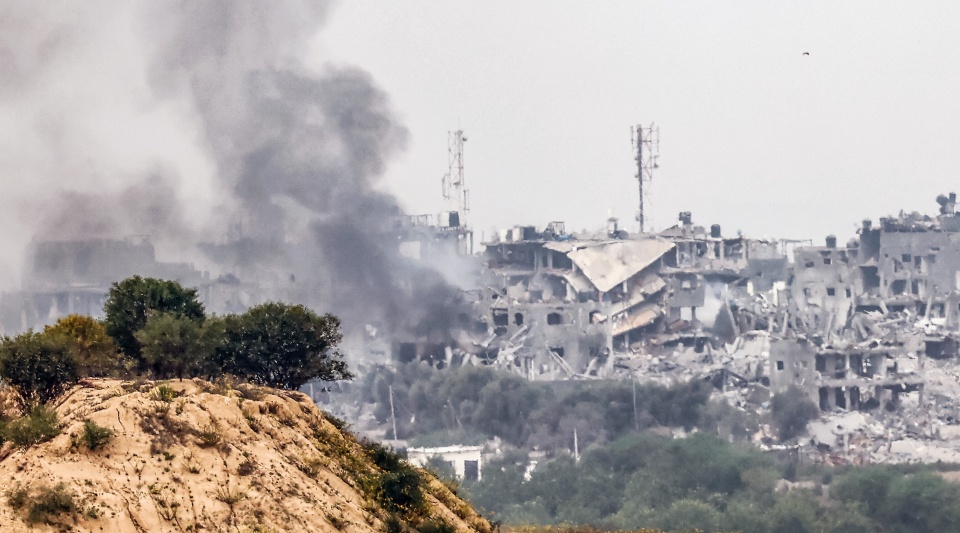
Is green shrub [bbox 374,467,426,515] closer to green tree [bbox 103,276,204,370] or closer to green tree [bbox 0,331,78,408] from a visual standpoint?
green tree [bbox 0,331,78,408]

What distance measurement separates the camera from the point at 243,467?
39312 mm

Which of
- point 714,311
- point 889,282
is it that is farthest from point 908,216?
point 714,311

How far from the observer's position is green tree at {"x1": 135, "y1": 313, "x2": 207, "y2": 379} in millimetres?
49250

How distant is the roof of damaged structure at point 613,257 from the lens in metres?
175

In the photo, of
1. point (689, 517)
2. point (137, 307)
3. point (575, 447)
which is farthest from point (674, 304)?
point (137, 307)

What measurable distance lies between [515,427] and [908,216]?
47827 millimetres

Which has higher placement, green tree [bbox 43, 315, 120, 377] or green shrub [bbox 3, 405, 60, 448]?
green tree [bbox 43, 315, 120, 377]

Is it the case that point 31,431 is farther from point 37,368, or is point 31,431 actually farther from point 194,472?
point 37,368

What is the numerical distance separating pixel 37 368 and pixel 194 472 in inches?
344

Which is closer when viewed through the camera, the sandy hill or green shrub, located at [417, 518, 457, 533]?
the sandy hill

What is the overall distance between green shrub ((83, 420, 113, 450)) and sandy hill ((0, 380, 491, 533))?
87mm

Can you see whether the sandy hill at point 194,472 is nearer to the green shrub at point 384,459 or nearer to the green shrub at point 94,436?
the green shrub at point 94,436

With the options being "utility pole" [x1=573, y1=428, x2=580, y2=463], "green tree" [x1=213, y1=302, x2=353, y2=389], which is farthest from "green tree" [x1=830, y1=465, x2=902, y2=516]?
"green tree" [x1=213, y1=302, x2=353, y2=389]

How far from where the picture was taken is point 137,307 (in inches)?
2163
